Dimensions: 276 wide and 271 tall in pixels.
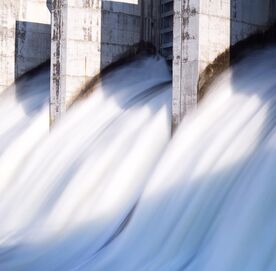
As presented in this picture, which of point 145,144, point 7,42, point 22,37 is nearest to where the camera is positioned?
point 145,144

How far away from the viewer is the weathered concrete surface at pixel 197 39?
8.89 metres

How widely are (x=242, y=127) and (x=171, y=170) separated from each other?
0.89 metres

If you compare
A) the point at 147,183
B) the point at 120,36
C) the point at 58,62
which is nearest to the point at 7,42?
the point at 58,62

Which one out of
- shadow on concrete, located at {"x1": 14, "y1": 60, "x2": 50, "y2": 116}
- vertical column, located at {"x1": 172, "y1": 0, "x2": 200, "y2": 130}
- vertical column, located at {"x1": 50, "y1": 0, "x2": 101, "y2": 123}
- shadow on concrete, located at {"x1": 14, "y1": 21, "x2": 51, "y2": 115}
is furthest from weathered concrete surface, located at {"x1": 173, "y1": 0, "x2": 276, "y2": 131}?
shadow on concrete, located at {"x1": 14, "y1": 21, "x2": 51, "y2": 115}

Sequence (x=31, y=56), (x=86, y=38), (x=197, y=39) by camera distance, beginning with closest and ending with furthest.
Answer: (x=197, y=39) < (x=86, y=38) < (x=31, y=56)

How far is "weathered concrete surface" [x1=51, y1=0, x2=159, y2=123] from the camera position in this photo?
11312 millimetres

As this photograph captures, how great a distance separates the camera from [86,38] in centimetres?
1152

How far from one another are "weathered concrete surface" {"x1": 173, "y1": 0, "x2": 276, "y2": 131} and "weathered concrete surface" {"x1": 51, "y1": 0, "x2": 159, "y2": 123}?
2.63 m

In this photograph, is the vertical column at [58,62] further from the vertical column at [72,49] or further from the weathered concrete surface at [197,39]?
the weathered concrete surface at [197,39]

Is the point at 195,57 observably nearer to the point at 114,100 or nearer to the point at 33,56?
the point at 114,100

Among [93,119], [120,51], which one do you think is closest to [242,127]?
[93,119]

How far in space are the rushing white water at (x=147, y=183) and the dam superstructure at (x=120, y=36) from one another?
30 cm

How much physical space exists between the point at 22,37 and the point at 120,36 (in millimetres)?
2637

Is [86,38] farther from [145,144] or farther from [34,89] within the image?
[145,144]
